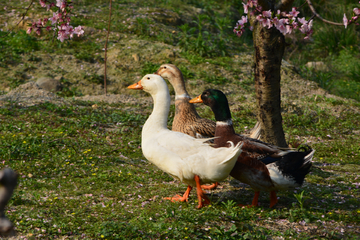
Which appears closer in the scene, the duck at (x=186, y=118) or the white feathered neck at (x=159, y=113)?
the white feathered neck at (x=159, y=113)

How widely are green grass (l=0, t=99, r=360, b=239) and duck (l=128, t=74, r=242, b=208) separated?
0.35 metres

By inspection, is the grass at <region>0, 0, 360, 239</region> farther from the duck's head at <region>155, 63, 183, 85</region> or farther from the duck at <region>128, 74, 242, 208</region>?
the duck's head at <region>155, 63, 183, 85</region>

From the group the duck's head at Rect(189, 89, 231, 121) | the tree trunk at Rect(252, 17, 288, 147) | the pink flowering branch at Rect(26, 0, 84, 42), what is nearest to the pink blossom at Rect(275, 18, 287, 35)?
the tree trunk at Rect(252, 17, 288, 147)

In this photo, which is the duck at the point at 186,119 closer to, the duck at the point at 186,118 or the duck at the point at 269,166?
the duck at the point at 186,118

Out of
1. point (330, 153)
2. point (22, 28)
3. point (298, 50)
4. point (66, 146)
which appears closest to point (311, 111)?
point (330, 153)

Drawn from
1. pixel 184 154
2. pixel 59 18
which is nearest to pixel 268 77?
pixel 184 154

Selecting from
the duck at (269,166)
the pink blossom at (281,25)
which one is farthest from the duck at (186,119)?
the pink blossom at (281,25)

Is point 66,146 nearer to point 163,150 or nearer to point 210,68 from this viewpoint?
point 163,150

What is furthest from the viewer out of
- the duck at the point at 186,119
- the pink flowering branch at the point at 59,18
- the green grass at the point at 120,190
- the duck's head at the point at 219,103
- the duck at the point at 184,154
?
the duck at the point at 186,119

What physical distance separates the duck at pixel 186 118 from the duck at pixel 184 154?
1103 mm

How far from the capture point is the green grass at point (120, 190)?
3.41 m

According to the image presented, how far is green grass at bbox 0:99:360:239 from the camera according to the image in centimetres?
341

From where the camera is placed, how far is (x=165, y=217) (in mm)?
3635

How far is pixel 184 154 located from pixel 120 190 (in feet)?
3.76
